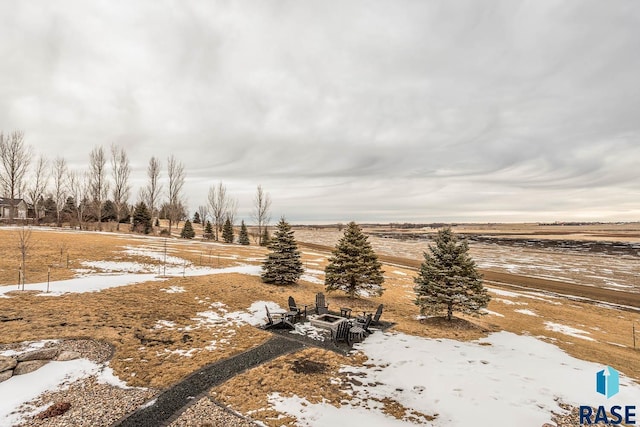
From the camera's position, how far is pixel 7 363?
7.66 meters

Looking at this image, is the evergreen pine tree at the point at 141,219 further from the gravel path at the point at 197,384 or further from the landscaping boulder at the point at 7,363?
the gravel path at the point at 197,384

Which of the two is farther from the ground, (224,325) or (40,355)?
(40,355)

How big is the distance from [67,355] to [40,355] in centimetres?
63

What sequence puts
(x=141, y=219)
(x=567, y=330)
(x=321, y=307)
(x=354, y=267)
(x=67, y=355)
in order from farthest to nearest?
1. (x=141, y=219)
2. (x=354, y=267)
3. (x=567, y=330)
4. (x=321, y=307)
5. (x=67, y=355)

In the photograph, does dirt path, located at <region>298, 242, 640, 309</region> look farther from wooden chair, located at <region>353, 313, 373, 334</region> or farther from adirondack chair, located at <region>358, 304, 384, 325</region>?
wooden chair, located at <region>353, 313, 373, 334</region>

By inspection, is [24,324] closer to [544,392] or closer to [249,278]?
[249,278]

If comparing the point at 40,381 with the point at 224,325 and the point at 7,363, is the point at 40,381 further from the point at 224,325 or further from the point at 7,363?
the point at 224,325

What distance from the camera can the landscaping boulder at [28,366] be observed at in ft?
25.1

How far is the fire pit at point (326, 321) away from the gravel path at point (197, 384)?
147 centimetres

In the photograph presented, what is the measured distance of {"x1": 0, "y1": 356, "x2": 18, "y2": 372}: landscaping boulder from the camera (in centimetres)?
753

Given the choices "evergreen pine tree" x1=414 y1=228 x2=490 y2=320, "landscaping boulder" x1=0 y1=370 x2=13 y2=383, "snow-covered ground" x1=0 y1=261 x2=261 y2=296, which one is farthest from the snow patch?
"landscaping boulder" x1=0 y1=370 x2=13 y2=383

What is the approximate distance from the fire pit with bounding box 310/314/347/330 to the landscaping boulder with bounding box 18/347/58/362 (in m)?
8.79

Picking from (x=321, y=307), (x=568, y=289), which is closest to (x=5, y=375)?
(x=321, y=307)

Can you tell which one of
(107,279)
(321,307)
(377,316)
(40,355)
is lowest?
(377,316)
